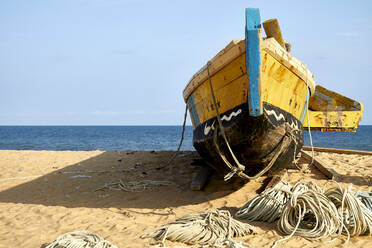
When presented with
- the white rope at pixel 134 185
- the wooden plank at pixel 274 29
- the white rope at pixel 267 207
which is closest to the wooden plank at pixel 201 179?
the white rope at pixel 134 185

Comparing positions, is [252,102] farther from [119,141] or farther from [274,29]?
[119,141]

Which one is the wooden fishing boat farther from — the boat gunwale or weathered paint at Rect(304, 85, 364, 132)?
weathered paint at Rect(304, 85, 364, 132)

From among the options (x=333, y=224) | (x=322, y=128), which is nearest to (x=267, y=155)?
(x=333, y=224)

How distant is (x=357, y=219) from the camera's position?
3082 millimetres

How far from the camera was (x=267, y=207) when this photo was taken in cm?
361

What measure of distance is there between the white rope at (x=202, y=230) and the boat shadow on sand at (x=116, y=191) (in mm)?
1347

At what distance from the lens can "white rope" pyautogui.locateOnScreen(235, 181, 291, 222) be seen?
3576 millimetres

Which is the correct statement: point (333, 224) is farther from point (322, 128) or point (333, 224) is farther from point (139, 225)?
point (322, 128)

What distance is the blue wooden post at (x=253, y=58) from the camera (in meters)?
3.44

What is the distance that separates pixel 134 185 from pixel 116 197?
27.1 inches

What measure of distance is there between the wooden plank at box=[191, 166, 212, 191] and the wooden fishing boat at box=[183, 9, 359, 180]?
0.76m

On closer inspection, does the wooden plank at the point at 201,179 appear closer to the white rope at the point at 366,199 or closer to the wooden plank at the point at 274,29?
the white rope at the point at 366,199

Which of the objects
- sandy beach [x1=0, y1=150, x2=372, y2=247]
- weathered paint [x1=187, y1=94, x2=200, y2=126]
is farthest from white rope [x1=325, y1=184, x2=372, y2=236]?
weathered paint [x1=187, y1=94, x2=200, y2=126]

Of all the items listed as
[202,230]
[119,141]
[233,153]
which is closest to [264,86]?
[233,153]
